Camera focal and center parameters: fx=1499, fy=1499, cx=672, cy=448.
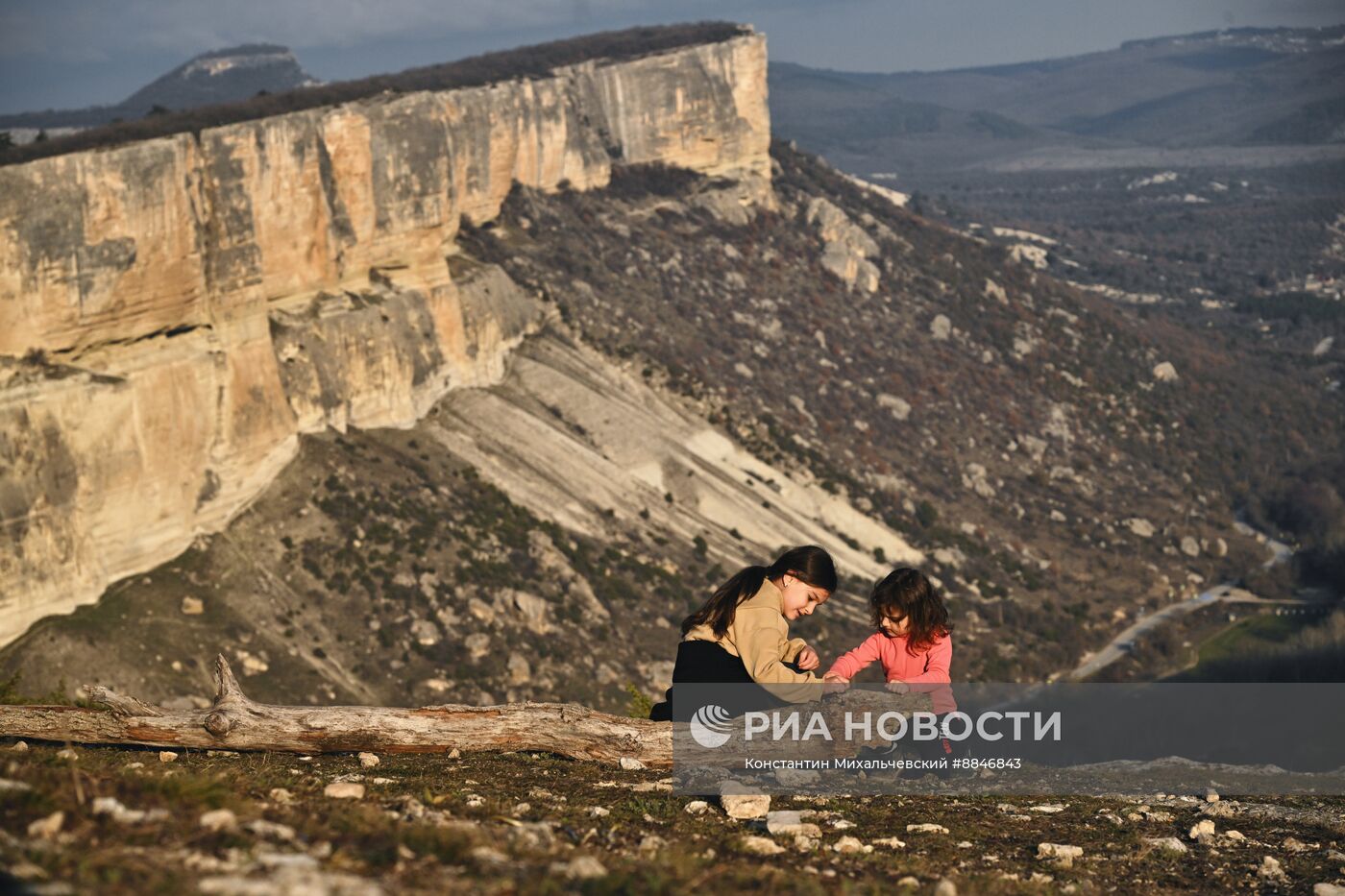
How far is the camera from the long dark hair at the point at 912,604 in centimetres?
1445

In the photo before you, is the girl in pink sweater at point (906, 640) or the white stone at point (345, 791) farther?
the girl in pink sweater at point (906, 640)

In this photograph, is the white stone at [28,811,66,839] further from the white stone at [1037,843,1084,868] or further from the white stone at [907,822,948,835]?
the white stone at [1037,843,1084,868]

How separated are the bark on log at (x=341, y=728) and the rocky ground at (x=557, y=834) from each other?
191 mm

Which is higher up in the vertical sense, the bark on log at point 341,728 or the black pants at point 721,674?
the black pants at point 721,674

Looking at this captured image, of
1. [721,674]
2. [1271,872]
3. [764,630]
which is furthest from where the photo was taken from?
[721,674]

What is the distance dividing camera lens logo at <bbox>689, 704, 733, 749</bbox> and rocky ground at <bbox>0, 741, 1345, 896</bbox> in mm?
645

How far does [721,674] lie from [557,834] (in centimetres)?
317

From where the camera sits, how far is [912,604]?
14.4 m

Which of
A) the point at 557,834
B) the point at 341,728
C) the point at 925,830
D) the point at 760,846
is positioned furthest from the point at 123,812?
the point at 925,830

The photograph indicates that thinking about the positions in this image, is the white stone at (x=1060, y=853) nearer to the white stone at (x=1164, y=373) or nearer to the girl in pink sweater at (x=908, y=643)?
the girl in pink sweater at (x=908, y=643)

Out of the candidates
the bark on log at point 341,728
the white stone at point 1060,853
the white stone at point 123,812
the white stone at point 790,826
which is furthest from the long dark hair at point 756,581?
the white stone at point 123,812

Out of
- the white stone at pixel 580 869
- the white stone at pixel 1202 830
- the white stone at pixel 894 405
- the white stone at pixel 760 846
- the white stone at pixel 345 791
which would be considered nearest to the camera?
the white stone at pixel 580 869

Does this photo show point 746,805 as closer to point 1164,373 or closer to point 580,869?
point 580,869

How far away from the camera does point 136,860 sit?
31.2 feet
